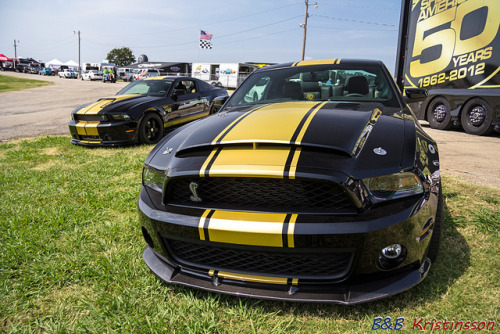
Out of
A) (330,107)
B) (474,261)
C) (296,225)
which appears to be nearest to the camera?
(296,225)

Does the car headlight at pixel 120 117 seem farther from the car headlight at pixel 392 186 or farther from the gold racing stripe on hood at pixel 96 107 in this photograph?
the car headlight at pixel 392 186

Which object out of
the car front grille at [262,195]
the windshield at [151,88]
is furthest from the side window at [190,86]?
the car front grille at [262,195]

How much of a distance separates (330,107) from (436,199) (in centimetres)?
89

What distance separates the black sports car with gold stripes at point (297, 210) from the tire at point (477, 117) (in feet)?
23.2

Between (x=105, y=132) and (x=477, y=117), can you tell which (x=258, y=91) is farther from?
(x=477, y=117)

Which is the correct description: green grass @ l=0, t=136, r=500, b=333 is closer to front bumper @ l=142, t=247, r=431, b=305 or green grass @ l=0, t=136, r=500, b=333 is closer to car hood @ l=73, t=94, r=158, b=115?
front bumper @ l=142, t=247, r=431, b=305

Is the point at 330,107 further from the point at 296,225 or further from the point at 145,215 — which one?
the point at 145,215

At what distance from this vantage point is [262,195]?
1579 mm

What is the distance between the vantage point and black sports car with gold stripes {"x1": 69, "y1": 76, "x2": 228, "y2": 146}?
19.2 ft

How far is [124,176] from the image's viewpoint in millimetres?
4191

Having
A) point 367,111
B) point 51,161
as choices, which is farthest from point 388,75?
point 51,161

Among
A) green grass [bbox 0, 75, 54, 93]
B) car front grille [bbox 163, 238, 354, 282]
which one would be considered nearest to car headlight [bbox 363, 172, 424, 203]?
car front grille [bbox 163, 238, 354, 282]

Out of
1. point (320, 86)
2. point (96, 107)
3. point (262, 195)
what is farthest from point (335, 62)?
point (96, 107)

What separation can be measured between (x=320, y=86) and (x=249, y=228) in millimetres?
1768
